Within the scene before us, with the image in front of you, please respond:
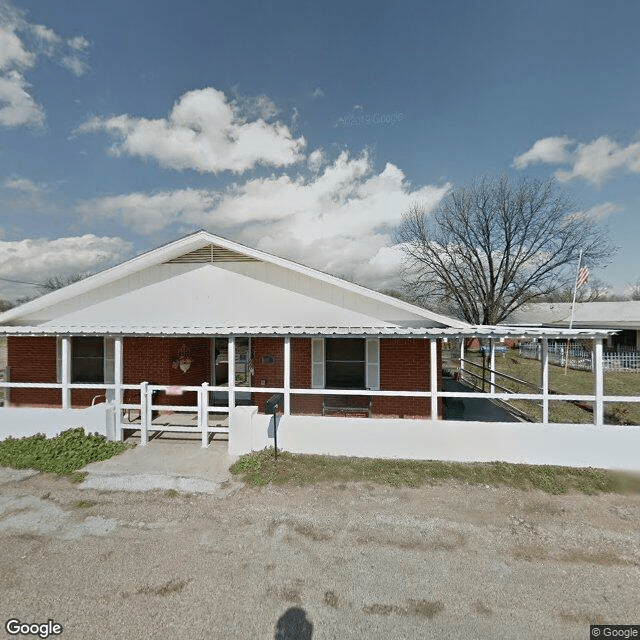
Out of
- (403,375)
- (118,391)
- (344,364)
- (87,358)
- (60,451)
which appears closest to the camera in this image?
(60,451)

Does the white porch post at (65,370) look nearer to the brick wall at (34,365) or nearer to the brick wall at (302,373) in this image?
the brick wall at (34,365)

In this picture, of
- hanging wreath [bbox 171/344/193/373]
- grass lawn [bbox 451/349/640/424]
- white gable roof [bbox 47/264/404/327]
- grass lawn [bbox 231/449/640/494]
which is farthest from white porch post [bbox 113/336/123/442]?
grass lawn [bbox 451/349/640/424]

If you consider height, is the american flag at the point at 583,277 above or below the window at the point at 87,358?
above

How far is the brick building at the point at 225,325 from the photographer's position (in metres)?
9.16

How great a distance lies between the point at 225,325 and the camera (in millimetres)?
9484

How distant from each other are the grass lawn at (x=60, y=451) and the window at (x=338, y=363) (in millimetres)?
4652

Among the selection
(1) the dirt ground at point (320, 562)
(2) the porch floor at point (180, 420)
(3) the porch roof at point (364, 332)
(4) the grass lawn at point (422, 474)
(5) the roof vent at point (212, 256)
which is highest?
(5) the roof vent at point (212, 256)

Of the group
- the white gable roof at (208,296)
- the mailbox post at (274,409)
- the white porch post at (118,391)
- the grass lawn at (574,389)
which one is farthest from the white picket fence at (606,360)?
the white porch post at (118,391)

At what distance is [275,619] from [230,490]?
107 inches

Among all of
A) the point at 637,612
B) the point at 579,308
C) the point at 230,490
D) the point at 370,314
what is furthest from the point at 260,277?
the point at 579,308

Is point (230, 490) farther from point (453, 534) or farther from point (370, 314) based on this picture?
point (370, 314)

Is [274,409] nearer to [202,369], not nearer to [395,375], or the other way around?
[395,375]

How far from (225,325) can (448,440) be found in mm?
6003

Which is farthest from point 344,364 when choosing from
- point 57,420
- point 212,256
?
point 57,420
